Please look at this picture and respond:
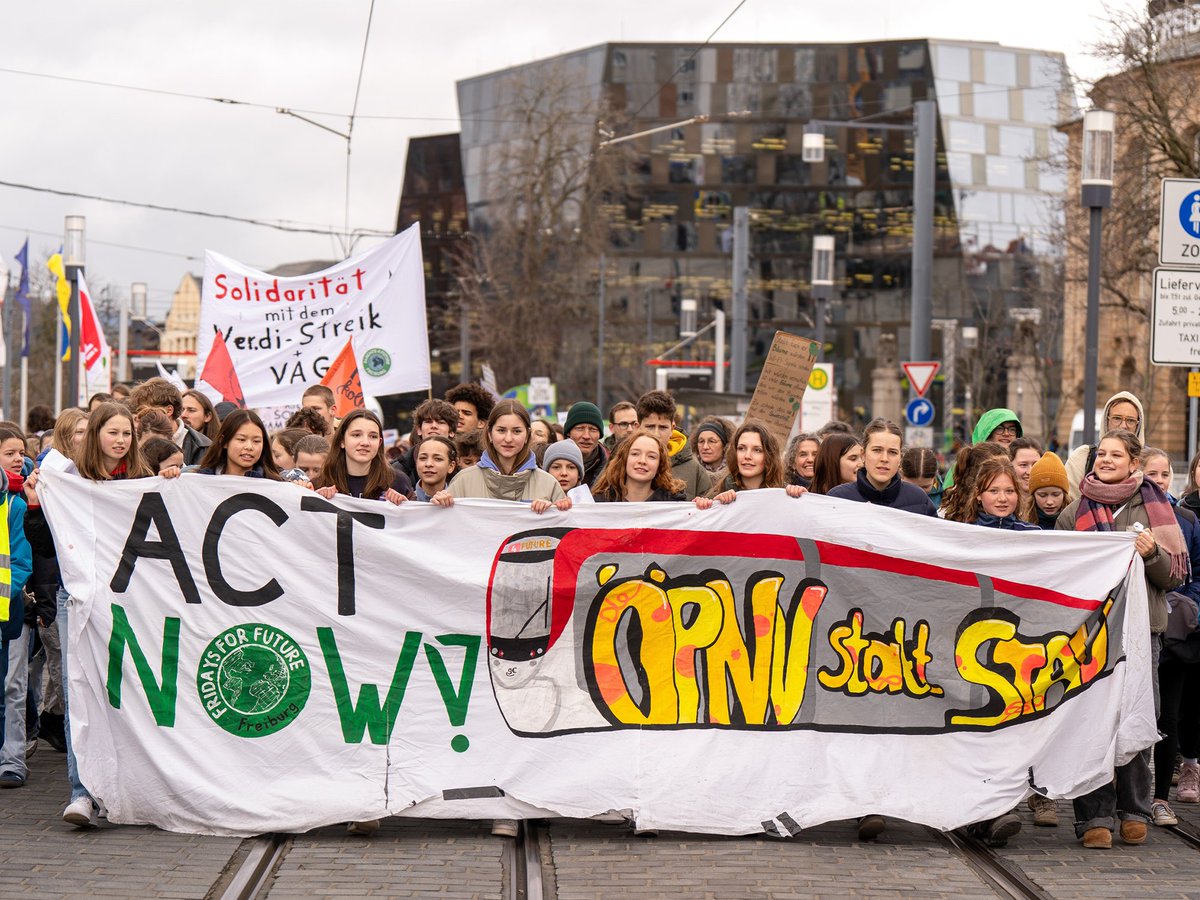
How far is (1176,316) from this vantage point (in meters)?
12.1

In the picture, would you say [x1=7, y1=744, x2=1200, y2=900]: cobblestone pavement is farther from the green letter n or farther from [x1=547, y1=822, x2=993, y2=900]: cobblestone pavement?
the green letter n

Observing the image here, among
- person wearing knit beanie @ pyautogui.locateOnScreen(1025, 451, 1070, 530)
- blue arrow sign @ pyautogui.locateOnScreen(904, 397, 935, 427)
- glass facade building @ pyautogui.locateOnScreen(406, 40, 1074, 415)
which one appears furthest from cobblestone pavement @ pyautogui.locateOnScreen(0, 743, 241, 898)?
glass facade building @ pyautogui.locateOnScreen(406, 40, 1074, 415)

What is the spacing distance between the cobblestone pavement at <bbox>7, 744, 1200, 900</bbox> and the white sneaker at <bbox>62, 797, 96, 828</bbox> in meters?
0.05

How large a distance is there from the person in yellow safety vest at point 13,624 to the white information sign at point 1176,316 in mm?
7745

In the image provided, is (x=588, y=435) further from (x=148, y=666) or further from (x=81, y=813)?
(x=81, y=813)

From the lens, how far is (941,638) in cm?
778

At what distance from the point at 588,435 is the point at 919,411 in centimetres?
1562

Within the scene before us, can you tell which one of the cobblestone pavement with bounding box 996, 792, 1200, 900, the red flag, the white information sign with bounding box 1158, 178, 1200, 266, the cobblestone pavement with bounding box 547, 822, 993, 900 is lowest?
the cobblestone pavement with bounding box 996, 792, 1200, 900

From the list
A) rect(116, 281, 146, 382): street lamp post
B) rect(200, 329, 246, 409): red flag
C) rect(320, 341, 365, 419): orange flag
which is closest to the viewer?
rect(320, 341, 365, 419): orange flag

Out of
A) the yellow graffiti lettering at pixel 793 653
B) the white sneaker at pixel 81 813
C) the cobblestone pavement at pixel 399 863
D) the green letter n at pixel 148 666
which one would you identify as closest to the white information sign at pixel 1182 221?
the yellow graffiti lettering at pixel 793 653

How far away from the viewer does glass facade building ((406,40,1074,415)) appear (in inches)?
3253

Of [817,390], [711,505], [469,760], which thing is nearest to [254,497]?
[469,760]

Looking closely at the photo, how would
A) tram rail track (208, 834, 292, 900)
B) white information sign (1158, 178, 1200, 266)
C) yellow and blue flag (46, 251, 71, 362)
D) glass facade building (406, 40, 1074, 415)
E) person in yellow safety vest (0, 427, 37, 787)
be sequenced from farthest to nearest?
glass facade building (406, 40, 1074, 415) → yellow and blue flag (46, 251, 71, 362) → white information sign (1158, 178, 1200, 266) → person in yellow safety vest (0, 427, 37, 787) → tram rail track (208, 834, 292, 900)

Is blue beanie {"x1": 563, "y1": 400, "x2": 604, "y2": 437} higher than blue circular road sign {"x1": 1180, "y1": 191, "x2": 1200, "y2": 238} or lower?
lower
